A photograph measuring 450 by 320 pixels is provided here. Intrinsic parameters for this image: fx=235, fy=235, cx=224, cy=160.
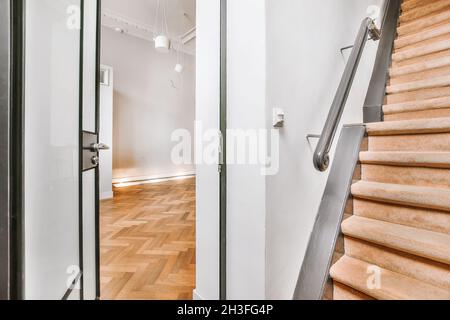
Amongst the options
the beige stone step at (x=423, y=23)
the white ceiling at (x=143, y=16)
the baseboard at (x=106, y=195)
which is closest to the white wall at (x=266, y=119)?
the beige stone step at (x=423, y=23)

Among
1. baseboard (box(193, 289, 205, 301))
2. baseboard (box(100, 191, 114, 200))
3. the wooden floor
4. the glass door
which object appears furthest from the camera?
baseboard (box(100, 191, 114, 200))

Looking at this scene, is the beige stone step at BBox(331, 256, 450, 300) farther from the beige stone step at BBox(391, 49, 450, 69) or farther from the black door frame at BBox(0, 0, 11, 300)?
the beige stone step at BBox(391, 49, 450, 69)

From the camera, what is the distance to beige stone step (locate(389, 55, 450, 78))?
180 cm

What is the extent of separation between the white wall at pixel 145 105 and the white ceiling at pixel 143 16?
0.91 feet

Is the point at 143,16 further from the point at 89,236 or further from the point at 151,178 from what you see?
the point at 89,236

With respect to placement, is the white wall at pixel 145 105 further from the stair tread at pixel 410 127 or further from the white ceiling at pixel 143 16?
the stair tread at pixel 410 127

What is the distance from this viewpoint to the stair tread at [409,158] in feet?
4.10

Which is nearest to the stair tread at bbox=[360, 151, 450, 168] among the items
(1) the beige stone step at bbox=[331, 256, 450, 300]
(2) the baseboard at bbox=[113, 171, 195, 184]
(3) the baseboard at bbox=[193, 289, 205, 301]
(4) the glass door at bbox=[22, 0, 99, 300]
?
(1) the beige stone step at bbox=[331, 256, 450, 300]

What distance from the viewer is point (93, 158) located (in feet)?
4.36

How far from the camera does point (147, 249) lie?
7.57 ft

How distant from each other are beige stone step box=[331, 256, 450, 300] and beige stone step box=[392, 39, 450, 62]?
1.89 meters
